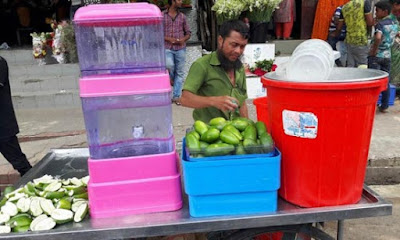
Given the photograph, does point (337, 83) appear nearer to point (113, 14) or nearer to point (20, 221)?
point (113, 14)

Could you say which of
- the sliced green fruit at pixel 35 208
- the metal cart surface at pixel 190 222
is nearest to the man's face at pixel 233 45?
the metal cart surface at pixel 190 222

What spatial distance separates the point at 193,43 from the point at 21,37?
5609 millimetres

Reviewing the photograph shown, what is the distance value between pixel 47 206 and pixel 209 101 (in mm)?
1112

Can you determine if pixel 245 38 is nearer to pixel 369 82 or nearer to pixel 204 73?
pixel 204 73

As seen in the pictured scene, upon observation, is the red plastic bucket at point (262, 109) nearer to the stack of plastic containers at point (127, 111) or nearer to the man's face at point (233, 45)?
the man's face at point (233, 45)

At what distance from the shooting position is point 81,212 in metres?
1.77

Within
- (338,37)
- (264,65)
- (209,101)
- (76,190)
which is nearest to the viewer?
(76,190)

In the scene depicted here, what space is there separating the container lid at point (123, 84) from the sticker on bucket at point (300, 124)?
1.93ft

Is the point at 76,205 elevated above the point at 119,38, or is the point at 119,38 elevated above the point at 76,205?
the point at 119,38

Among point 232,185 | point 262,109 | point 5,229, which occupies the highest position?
point 262,109

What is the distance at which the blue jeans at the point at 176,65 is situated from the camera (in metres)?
6.65

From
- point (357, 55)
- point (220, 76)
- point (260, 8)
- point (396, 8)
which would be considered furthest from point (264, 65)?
point (220, 76)

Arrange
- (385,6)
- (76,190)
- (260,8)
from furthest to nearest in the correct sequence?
(260,8) → (385,6) → (76,190)

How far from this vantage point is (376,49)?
6.10 metres
